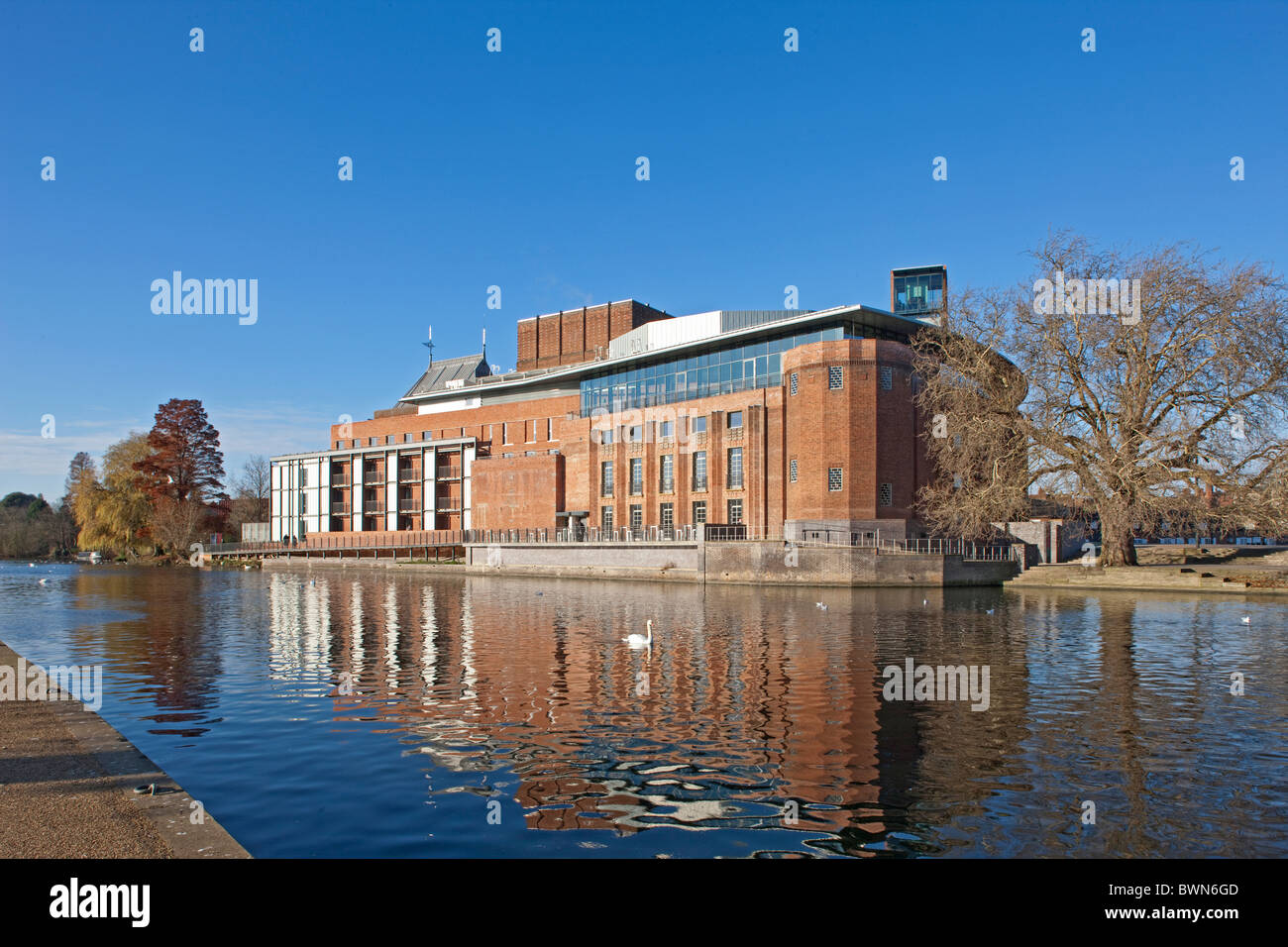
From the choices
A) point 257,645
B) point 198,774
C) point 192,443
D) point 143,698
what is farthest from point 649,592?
Result: point 192,443

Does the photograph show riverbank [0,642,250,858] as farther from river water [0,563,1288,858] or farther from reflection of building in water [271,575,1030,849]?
reflection of building in water [271,575,1030,849]

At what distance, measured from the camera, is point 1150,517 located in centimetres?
4088

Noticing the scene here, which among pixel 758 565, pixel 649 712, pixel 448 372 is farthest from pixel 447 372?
pixel 649 712

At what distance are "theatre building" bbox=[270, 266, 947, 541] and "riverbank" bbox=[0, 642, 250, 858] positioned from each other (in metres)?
44.1

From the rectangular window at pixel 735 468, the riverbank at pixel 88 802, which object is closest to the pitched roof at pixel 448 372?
the rectangular window at pixel 735 468

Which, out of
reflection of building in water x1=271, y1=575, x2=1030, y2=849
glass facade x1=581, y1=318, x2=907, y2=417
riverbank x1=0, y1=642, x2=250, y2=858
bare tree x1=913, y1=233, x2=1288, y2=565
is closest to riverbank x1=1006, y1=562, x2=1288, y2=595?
bare tree x1=913, y1=233, x2=1288, y2=565

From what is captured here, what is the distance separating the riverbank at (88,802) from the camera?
6449 millimetres

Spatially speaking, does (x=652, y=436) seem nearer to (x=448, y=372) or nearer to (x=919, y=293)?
(x=919, y=293)

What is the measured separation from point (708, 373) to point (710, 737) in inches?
1994

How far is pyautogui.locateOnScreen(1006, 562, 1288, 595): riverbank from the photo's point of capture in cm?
3938

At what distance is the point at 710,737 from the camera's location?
1156 centimetres

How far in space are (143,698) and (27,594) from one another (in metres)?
38.0

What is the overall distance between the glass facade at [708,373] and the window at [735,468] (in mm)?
4301
